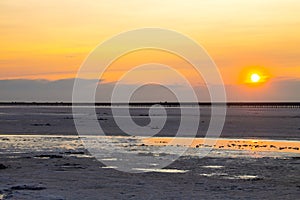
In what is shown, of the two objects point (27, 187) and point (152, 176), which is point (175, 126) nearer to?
point (152, 176)

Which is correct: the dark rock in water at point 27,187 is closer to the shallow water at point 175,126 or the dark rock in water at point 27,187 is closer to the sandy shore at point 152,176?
the sandy shore at point 152,176

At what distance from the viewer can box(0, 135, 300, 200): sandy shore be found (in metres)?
17.0

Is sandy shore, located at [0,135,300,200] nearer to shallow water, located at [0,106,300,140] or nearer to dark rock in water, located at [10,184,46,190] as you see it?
dark rock in water, located at [10,184,46,190]

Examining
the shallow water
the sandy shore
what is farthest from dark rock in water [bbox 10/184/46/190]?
the shallow water

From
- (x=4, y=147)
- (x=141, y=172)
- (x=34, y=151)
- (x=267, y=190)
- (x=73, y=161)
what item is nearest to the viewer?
(x=267, y=190)

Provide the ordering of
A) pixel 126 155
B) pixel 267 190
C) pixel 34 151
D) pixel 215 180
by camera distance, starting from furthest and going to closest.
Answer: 1. pixel 34 151
2. pixel 126 155
3. pixel 215 180
4. pixel 267 190

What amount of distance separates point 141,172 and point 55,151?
8.86 metres

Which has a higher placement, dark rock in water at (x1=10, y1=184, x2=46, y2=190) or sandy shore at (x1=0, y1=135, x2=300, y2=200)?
sandy shore at (x1=0, y1=135, x2=300, y2=200)

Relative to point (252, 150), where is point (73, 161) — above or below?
below

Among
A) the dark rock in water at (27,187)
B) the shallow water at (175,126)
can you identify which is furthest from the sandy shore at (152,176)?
the shallow water at (175,126)

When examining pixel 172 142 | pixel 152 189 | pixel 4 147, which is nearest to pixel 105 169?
pixel 152 189

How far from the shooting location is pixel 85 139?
1460 inches

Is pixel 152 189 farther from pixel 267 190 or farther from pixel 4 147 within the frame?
pixel 4 147

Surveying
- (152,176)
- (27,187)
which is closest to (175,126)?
(152,176)
